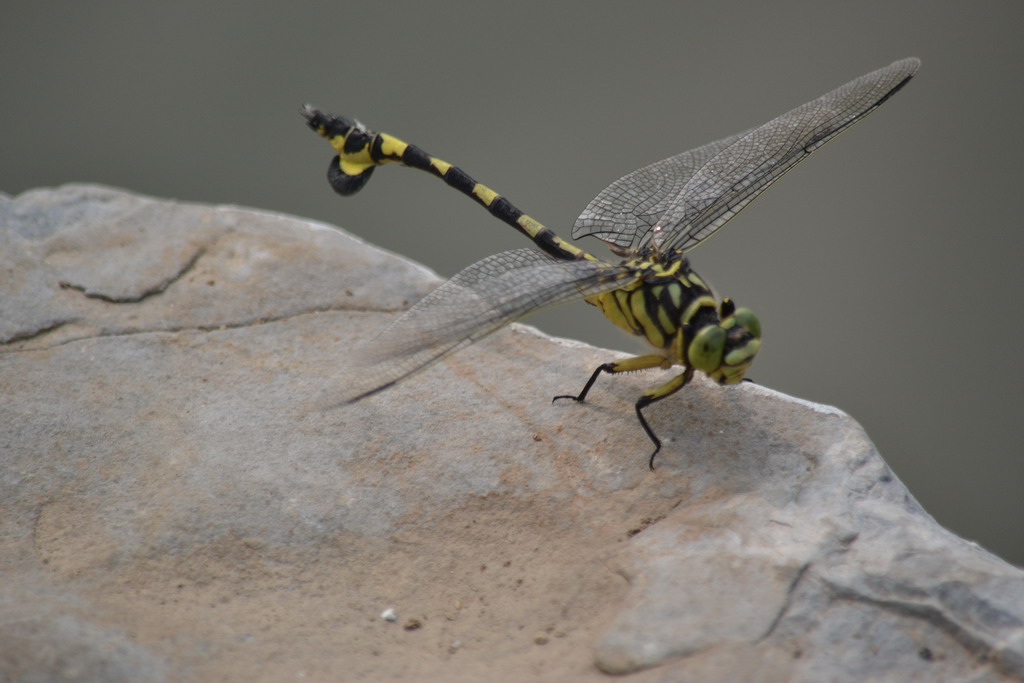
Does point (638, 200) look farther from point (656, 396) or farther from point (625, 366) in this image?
point (656, 396)

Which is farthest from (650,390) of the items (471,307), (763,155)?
(763,155)

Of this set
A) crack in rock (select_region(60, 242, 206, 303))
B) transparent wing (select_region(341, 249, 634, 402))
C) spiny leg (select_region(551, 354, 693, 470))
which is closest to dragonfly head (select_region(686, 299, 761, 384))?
spiny leg (select_region(551, 354, 693, 470))

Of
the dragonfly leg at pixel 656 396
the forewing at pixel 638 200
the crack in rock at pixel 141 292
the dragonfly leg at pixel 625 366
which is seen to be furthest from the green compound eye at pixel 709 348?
the crack in rock at pixel 141 292

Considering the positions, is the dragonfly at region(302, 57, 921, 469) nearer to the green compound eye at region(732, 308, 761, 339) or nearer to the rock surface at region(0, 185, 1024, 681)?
the green compound eye at region(732, 308, 761, 339)

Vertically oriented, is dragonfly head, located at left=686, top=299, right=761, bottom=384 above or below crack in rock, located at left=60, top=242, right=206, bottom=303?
above

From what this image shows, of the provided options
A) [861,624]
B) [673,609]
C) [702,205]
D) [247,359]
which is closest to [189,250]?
[247,359]

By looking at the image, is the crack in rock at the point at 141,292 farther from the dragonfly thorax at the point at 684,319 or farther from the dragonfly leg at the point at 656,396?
the dragonfly leg at the point at 656,396

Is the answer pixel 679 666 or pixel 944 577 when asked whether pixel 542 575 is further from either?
pixel 944 577
